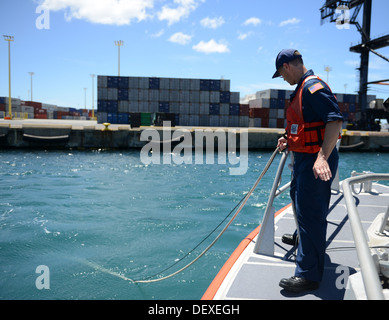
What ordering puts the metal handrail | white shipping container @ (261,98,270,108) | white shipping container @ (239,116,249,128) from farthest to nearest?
1. white shipping container @ (261,98,270,108)
2. white shipping container @ (239,116,249,128)
3. the metal handrail

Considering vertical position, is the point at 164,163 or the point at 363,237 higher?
the point at 363,237

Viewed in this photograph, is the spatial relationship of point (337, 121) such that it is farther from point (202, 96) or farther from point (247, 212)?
point (202, 96)

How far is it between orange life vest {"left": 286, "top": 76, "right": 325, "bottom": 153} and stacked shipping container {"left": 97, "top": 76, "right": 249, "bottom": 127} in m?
41.7

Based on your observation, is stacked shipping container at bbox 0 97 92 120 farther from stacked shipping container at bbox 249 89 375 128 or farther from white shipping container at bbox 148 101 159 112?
stacked shipping container at bbox 249 89 375 128

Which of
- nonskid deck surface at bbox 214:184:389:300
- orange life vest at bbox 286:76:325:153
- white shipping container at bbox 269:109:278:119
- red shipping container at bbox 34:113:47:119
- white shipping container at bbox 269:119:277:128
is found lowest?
nonskid deck surface at bbox 214:184:389:300

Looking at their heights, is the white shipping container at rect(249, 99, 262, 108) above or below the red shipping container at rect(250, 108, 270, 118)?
above

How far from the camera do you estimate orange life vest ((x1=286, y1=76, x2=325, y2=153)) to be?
2441mm


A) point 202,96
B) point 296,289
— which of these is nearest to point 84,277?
point 296,289

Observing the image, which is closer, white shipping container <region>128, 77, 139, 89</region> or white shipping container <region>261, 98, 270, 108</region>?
white shipping container <region>128, 77, 139, 89</region>

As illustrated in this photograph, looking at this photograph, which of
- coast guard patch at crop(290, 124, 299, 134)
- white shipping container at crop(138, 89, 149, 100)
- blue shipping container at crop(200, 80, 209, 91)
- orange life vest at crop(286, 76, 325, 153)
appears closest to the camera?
orange life vest at crop(286, 76, 325, 153)

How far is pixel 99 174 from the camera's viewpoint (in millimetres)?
13344

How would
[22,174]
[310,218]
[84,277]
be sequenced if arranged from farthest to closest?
[22,174] < [84,277] < [310,218]

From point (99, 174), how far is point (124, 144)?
421 inches

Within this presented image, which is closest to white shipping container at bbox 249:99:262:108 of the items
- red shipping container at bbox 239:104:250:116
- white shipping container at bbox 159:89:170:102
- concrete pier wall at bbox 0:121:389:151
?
red shipping container at bbox 239:104:250:116
